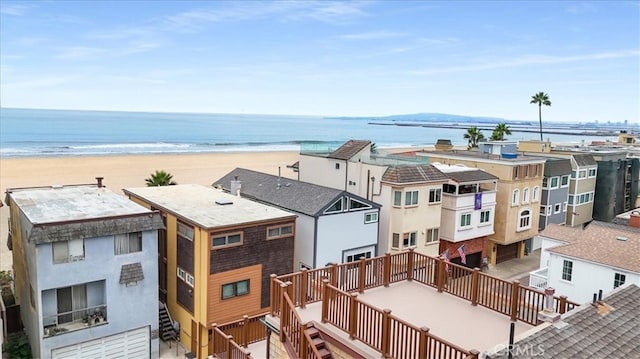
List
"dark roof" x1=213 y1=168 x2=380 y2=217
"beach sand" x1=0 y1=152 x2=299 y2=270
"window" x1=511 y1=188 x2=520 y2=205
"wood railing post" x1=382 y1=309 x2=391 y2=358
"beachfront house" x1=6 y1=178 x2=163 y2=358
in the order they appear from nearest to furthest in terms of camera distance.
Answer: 1. "wood railing post" x1=382 y1=309 x2=391 y2=358
2. "beachfront house" x1=6 y1=178 x2=163 y2=358
3. "dark roof" x1=213 y1=168 x2=380 y2=217
4. "window" x1=511 y1=188 x2=520 y2=205
5. "beach sand" x1=0 y1=152 x2=299 y2=270

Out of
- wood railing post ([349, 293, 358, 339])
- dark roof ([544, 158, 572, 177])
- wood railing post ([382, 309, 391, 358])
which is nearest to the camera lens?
wood railing post ([382, 309, 391, 358])

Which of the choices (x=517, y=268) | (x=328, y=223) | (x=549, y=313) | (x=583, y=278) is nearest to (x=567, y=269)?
(x=583, y=278)

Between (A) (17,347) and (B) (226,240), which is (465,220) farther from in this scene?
(A) (17,347)

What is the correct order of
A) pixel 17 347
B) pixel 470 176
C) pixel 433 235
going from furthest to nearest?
pixel 470 176, pixel 433 235, pixel 17 347

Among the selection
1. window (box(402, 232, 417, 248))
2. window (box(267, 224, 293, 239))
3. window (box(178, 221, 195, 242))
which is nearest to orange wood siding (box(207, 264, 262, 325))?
window (box(267, 224, 293, 239))

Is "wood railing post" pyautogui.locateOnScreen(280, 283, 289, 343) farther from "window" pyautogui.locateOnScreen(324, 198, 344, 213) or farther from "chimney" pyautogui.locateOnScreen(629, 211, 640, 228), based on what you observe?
"chimney" pyautogui.locateOnScreen(629, 211, 640, 228)

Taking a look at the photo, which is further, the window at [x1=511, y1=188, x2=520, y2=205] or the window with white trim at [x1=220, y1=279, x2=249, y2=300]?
the window at [x1=511, y1=188, x2=520, y2=205]

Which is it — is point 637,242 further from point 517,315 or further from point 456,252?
point 517,315
